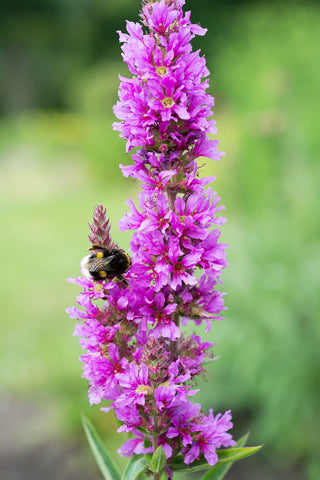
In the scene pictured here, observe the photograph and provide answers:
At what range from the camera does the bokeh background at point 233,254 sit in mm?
3980

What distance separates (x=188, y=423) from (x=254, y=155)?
878 cm

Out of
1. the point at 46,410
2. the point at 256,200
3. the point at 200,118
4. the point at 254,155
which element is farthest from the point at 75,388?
the point at 254,155

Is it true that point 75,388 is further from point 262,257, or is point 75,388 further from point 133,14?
point 133,14

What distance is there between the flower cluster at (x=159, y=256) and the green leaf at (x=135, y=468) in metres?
0.04

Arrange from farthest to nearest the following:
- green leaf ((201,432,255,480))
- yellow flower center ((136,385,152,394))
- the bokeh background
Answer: the bokeh background → green leaf ((201,432,255,480)) → yellow flower center ((136,385,152,394))

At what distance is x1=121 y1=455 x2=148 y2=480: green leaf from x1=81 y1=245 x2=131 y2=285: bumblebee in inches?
18.6

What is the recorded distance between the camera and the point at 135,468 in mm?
Result: 1475

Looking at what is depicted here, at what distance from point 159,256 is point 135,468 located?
55 cm

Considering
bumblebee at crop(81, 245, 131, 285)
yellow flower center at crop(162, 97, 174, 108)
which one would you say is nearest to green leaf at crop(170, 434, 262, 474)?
bumblebee at crop(81, 245, 131, 285)

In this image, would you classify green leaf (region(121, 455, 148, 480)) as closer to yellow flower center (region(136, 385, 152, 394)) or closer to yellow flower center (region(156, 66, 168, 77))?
yellow flower center (region(136, 385, 152, 394))

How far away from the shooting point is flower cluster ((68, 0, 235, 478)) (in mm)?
1376

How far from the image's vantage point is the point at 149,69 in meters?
1.39

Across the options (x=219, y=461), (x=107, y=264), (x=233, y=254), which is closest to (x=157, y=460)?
(x=219, y=461)

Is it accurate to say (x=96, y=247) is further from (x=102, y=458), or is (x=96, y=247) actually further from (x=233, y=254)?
(x=233, y=254)
